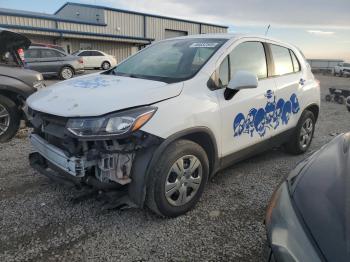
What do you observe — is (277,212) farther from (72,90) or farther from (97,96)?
(72,90)

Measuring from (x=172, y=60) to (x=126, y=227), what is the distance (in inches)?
73.0

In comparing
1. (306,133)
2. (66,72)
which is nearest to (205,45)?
(306,133)

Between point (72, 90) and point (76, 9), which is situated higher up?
point (76, 9)

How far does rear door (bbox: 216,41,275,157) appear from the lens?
3.49 metres

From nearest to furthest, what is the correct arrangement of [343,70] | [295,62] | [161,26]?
[295,62]
[343,70]
[161,26]

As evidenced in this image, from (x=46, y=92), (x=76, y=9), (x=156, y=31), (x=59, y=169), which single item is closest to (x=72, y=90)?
(x=46, y=92)

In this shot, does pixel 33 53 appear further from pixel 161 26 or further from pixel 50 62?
pixel 161 26

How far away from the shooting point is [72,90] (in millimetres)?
3184

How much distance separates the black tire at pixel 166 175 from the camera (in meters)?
2.84

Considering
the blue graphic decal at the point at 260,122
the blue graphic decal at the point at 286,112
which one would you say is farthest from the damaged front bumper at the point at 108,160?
the blue graphic decal at the point at 286,112

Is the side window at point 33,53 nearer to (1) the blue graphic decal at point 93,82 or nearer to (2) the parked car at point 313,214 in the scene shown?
(1) the blue graphic decal at point 93,82

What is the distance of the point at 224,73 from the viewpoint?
3.55m

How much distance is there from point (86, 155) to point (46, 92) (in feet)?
3.50

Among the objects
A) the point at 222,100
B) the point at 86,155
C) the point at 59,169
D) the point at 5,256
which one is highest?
the point at 222,100
